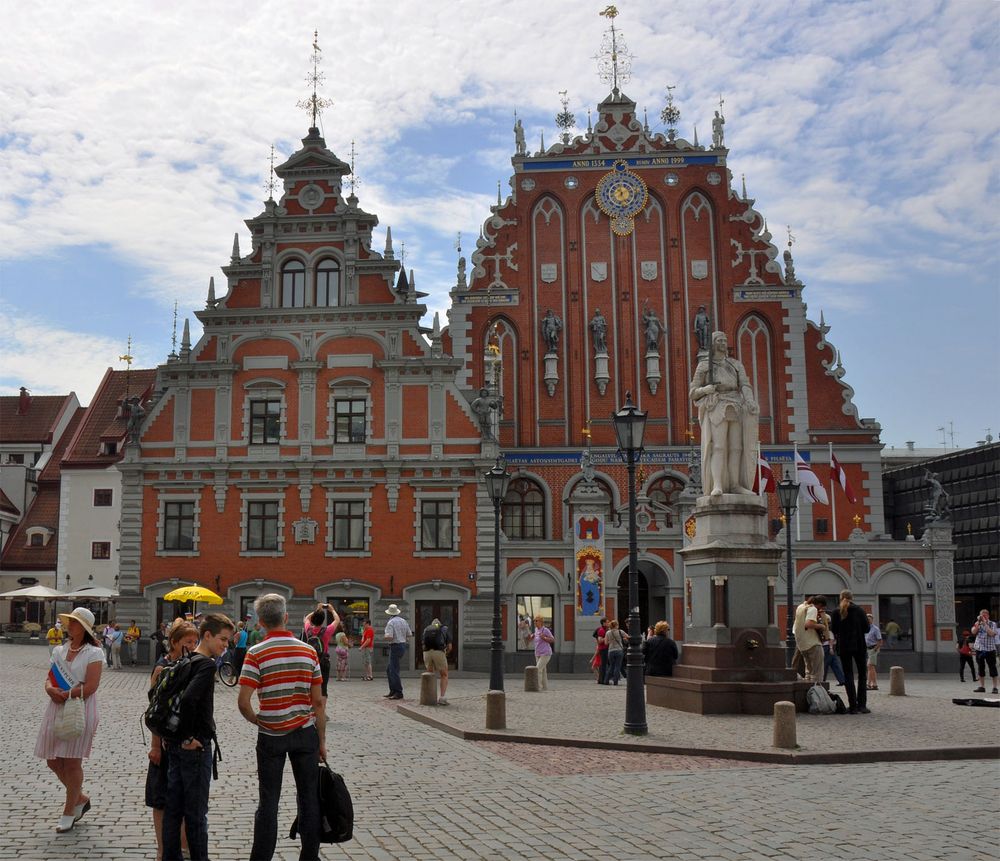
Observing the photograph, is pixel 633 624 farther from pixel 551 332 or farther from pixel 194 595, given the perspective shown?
pixel 551 332

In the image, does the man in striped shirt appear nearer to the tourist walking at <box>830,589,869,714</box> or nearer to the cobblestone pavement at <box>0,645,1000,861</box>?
the cobblestone pavement at <box>0,645,1000,861</box>

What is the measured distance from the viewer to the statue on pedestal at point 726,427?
1828 centimetres

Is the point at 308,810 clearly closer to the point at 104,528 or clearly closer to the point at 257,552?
the point at 257,552

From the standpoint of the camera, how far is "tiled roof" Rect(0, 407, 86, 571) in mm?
52438

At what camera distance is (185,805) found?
24.1ft

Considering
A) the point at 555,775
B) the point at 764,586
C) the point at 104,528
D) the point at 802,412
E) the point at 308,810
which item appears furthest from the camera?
the point at 104,528

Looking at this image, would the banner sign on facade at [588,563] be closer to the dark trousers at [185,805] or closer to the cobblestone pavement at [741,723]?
the cobblestone pavement at [741,723]

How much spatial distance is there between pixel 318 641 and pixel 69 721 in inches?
303

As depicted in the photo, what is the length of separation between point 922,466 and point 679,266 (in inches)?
595

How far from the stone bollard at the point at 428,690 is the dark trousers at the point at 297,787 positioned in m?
12.5

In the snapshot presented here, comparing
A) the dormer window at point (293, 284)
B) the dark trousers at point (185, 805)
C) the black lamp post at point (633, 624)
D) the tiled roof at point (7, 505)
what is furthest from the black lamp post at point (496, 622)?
the tiled roof at point (7, 505)

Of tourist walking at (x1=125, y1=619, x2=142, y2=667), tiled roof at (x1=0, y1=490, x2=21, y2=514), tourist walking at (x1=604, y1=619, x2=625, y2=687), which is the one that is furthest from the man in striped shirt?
tiled roof at (x1=0, y1=490, x2=21, y2=514)

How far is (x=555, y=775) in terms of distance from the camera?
11617mm

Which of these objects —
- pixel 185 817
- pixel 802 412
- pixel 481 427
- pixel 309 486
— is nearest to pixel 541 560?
pixel 481 427
